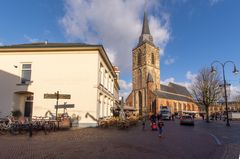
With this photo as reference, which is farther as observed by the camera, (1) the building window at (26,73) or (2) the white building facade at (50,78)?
(1) the building window at (26,73)

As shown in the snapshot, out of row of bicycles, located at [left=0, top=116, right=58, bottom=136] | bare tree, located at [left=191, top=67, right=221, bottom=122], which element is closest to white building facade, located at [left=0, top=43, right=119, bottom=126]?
row of bicycles, located at [left=0, top=116, right=58, bottom=136]

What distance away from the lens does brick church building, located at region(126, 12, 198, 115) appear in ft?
250

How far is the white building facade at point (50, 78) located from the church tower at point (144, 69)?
61.0m

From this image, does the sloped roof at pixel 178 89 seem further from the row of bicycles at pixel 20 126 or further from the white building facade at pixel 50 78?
the row of bicycles at pixel 20 126

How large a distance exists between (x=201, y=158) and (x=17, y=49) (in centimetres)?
1869

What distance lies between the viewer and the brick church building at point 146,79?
76312mm

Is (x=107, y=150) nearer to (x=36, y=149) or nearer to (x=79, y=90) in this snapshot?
(x=36, y=149)

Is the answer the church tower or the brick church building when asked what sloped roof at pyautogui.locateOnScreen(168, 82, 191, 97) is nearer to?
the brick church building

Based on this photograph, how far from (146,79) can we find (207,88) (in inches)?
1597

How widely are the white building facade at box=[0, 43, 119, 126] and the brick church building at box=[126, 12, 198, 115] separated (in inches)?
2315

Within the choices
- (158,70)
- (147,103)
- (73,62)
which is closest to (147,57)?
(158,70)

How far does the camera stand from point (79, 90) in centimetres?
1747

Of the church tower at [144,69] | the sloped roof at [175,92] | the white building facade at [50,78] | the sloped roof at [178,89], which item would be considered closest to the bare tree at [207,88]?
the white building facade at [50,78]

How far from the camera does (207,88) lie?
38594mm
